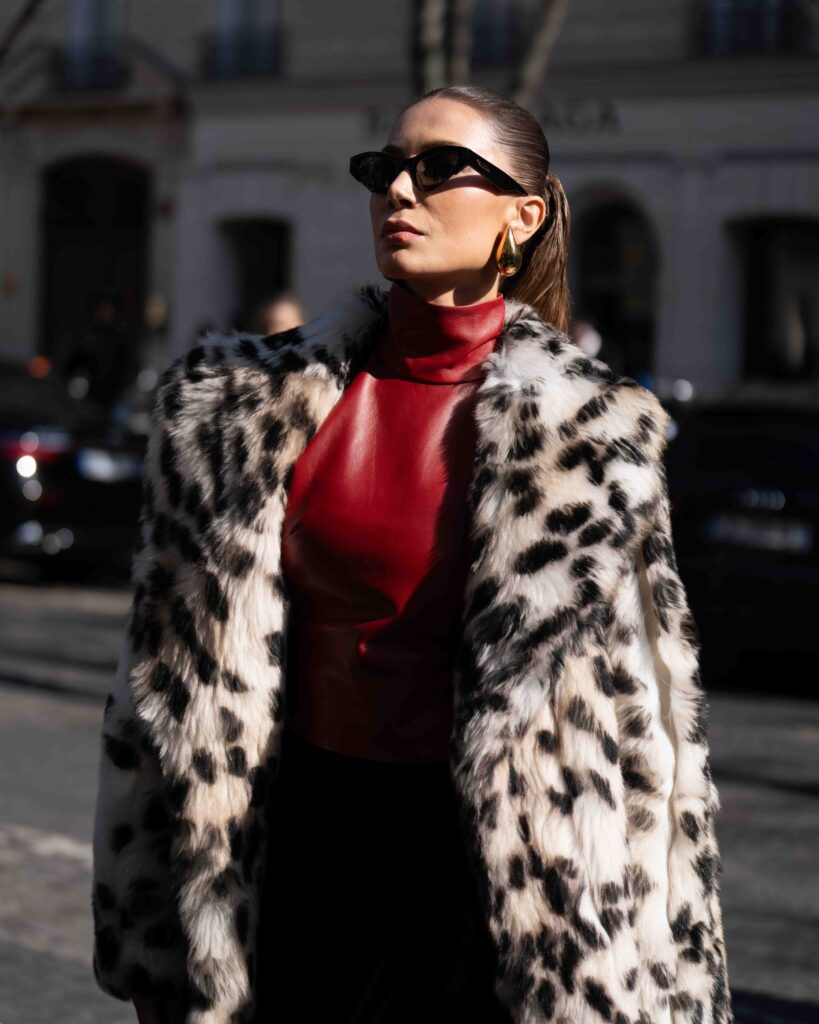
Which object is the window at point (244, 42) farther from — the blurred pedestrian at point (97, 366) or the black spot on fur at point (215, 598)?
the black spot on fur at point (215, 598)

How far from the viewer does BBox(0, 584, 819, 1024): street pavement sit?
14.1 ft

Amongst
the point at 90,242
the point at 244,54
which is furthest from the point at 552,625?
the point at 90,242

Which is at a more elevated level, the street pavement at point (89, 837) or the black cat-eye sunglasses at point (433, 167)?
the black cat-eye sunglasses at point (433, 167)

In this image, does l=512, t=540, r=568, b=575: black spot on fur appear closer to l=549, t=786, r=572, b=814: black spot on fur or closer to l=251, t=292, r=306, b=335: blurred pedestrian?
l=549, t=786, r=572, b=814: black spot on fur

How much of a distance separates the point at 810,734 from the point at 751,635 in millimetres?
1433

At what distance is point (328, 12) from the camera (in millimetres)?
25016

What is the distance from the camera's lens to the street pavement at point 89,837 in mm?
4305

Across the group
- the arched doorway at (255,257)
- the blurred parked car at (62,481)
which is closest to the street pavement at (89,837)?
the blurred parked car at (62,481)

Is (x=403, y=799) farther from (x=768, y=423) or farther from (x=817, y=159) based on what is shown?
(x=817, y=159)

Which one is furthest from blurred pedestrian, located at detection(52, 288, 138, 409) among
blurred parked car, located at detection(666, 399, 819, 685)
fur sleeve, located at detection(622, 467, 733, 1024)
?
fur sleeve, located at detection(622, 467, 733, 1024)

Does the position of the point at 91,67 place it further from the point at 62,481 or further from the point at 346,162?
the point at 62,481

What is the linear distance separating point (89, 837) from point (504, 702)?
3651 mm

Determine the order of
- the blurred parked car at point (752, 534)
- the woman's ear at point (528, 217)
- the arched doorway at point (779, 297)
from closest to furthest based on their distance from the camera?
the woman's ear at point (528, 217)
the blurred parked car at point (752, 534)
the arched doorway at point (779, 297)

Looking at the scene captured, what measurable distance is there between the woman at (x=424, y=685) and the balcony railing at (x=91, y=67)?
25272mm
